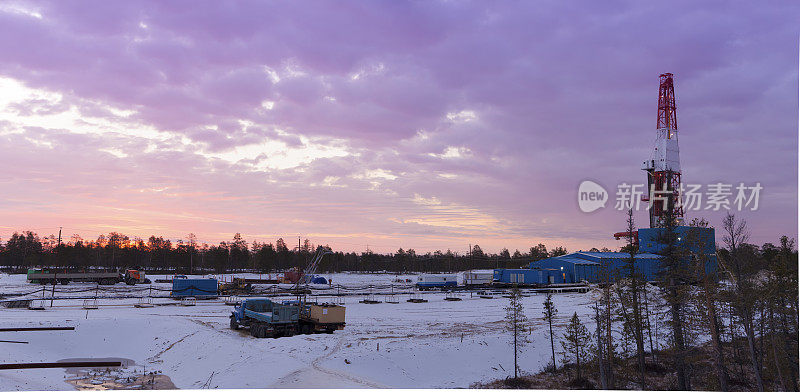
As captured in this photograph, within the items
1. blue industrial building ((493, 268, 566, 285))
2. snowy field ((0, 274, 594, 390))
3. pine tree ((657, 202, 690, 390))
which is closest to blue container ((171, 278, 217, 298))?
snowy field ((0, 274, 594, 390))

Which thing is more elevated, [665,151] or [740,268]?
[665,151]

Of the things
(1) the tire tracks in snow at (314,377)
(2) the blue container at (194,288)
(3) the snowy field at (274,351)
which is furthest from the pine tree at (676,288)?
(2) the blue container at (194,288)

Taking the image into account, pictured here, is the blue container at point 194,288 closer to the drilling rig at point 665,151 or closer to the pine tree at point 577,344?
the pine tree at point 577,344

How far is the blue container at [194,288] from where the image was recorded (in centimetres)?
6575

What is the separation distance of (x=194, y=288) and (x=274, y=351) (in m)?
40.2

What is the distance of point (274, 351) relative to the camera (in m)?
31.9

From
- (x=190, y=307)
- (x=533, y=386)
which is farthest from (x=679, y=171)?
(x=190, y=307)

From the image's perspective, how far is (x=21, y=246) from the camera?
156 meters

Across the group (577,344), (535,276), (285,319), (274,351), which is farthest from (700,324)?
(535,276)

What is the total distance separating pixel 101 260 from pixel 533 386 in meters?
174

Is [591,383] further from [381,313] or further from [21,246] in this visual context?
[21,246]

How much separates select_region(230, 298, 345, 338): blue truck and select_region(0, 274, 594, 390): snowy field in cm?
96

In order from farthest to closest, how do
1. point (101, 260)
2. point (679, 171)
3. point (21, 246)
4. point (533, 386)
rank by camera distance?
point (101, 260) → point (21, 246) → point (679, 171) → point (533, 386)

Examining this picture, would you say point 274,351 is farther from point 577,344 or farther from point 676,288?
point 676,288
